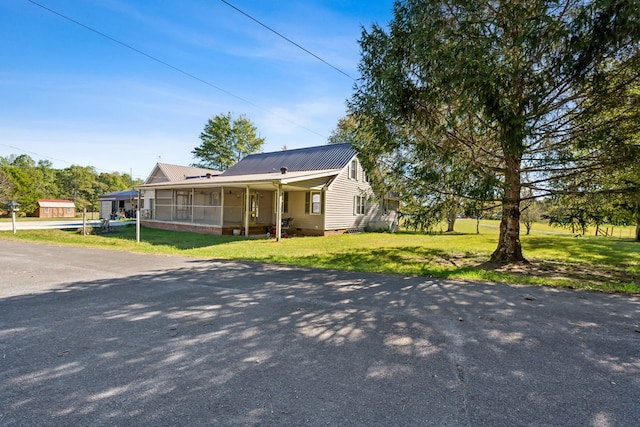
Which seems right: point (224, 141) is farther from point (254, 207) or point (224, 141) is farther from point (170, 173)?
point (254, 207)

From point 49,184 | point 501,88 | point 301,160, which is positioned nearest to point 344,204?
point 301,160

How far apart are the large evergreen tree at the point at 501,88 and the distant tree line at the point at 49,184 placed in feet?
116

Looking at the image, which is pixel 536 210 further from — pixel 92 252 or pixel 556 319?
pixel 92 252

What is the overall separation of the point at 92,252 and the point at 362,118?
9.81 m

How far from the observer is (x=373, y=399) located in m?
2.42

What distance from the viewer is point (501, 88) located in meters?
6.63

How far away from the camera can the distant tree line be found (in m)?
38.2

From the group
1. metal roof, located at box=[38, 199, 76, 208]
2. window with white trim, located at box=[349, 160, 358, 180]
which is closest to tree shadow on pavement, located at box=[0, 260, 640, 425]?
window with white trim, located at box=[349, 160, 358, 180]

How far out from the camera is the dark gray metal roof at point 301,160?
20219mm

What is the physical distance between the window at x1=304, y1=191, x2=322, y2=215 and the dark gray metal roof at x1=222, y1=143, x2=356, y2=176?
243cm

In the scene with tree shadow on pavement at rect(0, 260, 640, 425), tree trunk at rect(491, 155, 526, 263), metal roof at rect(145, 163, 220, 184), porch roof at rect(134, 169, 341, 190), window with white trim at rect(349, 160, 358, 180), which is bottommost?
tree shadow on pavement at rect(0, 260, 640, 425)

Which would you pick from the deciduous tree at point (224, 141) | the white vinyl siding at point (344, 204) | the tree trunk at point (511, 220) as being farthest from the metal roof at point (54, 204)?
the tree trunk at point (511, 220)

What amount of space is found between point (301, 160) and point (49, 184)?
58155 millimetres

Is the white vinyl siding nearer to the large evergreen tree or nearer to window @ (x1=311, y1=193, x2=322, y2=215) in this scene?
window @ (x1=311, y1=193, x2=322, y2=215)
